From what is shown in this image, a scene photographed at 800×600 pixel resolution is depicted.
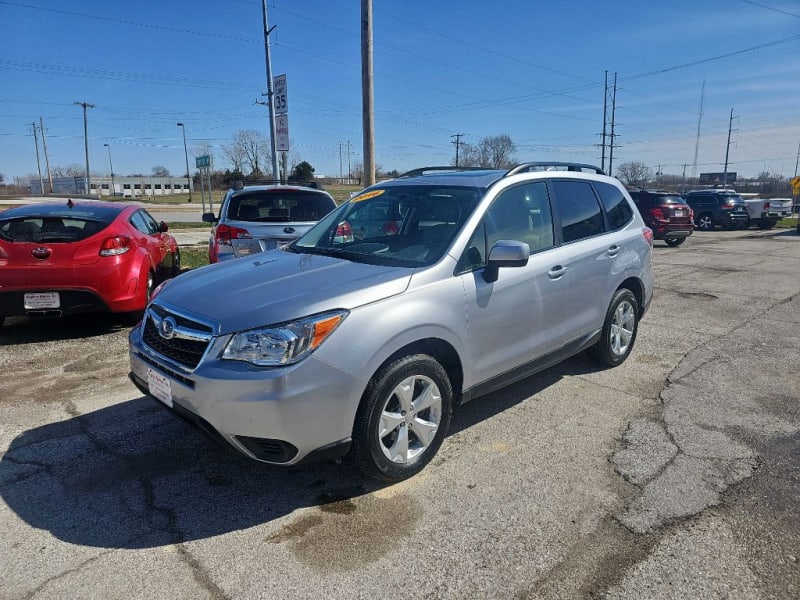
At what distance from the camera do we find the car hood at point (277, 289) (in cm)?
282

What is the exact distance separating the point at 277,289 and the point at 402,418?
101cm

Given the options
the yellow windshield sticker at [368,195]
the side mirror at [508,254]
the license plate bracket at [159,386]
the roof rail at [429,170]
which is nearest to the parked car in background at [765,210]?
the roof rail at [429,170]

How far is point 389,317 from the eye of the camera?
2969mm

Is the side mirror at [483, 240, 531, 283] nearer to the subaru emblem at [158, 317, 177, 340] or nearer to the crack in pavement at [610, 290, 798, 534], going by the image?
the crack in pavement at [610, 290, 798, 534]

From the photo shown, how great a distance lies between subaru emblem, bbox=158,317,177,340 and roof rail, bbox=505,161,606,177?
2.52 metres

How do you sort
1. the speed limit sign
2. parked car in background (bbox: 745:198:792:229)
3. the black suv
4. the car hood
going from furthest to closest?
1. parked car in background (bbox: 745:198:792:229)
2. the black suv
3. the speed limit sign
4. the car hood

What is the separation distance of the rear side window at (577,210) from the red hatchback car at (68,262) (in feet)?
15.0

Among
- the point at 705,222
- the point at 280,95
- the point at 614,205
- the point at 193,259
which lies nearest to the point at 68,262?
the point at 614,205

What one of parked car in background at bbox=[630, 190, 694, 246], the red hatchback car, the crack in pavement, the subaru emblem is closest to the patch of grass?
the red hatchback car

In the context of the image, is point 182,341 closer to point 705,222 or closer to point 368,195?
point 368,195

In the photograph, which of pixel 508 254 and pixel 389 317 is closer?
pixel 389 317

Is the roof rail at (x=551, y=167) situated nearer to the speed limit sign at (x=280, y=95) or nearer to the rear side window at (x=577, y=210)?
the rear side window at (x=577, y=210)

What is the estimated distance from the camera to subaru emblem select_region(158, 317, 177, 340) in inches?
121

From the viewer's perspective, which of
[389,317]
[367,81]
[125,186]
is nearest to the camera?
[389,317]
